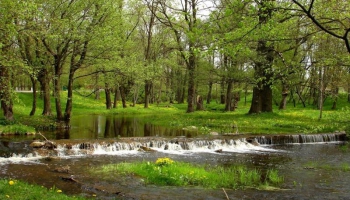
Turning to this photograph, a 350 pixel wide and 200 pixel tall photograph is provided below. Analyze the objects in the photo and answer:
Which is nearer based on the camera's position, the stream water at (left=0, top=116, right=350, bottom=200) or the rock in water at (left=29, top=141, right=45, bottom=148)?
the stream water at (left=0, top=116, right=350, bottom=200)

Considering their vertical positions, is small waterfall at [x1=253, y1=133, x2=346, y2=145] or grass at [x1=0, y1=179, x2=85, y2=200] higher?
grass at [x1=0, y1=179, x2=85, y2=200]

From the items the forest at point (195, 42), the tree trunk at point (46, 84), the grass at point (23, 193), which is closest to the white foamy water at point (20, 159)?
the forest at point (195, 42)

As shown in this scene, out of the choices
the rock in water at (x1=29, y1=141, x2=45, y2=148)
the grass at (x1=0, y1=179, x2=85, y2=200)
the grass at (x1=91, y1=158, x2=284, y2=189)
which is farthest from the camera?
the rock in water at (x1=29, y1=141, x2=45, y2=148)

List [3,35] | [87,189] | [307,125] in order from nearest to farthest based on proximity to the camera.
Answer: [87,189] → [3,35] → [307,125]

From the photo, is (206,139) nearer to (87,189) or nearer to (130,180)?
(130,180)

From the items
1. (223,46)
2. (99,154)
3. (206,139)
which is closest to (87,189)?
(223,46)

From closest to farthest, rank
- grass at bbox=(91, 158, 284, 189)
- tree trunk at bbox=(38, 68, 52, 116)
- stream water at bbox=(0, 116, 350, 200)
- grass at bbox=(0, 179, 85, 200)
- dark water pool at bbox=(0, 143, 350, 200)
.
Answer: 1. grass at bbox=(0, 179, 85, 200)
2. dark water pool at bbox=(0, 143, 350, 200)
3. stream water at bbox=(0, 116, 350, 200)
4. grass at bbox=(91, 158, 284, 189)
5. tree trunk at bbox=(38, 68, 52, 116)

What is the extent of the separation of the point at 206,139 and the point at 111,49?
34.2 feet

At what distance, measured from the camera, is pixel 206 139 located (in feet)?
71.3

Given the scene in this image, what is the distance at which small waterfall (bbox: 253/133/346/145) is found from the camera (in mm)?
23047

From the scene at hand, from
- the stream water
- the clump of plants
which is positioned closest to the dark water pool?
the stream water

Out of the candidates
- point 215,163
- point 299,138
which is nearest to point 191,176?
point 215,163

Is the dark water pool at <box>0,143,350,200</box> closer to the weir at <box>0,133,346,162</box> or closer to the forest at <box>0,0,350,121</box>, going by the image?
the weir at <box>0,133,346,162</box>

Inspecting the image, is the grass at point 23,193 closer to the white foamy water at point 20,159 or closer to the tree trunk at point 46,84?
the white foamy water at point 20,159
